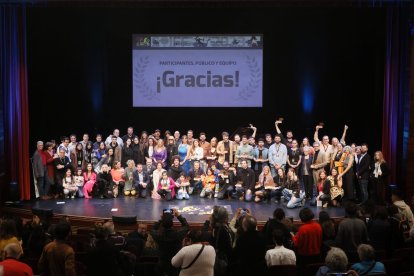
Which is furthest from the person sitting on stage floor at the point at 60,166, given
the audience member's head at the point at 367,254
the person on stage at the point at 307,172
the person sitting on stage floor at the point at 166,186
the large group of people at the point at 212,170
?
the audience member's head at the point at 367,254

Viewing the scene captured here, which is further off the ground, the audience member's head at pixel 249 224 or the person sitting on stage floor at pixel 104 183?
the audience member's head at pixel 249 224

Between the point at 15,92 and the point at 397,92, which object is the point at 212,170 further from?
the point at 15,92

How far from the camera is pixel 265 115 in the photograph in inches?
635

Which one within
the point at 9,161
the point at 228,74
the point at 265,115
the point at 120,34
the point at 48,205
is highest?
the point at 120,34

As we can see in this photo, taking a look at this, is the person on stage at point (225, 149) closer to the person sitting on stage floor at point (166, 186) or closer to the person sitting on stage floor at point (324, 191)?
the person sitting on stage floor at point (166, 186)

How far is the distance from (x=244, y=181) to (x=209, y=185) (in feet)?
2.84

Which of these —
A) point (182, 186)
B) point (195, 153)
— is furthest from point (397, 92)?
point (182, 186)

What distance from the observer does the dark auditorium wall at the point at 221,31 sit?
597 inches

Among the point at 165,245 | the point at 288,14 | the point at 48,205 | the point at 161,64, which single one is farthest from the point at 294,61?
the point at 165,245

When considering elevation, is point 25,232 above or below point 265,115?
below

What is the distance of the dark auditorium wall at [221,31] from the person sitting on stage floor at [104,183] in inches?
101

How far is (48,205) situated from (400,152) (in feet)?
26.5

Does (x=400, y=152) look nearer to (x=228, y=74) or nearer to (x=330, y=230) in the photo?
(x=228, y=74)

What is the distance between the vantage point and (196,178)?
13805mm
